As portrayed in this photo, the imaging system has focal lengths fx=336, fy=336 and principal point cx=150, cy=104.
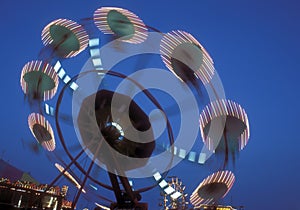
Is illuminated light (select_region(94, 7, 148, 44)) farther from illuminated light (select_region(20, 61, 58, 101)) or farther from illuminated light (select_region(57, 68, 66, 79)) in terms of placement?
illuminated light (select_region(20, 61, 58, 101))

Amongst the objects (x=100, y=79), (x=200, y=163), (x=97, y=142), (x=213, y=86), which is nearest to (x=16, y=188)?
(x=97, y=142)

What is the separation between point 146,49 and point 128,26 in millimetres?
1276

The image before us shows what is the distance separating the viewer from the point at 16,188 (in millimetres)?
18844

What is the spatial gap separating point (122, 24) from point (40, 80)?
461cm

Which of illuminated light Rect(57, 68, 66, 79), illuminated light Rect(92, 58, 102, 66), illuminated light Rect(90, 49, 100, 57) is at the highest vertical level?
illuminated light Rect(90, 49, 100, 57)

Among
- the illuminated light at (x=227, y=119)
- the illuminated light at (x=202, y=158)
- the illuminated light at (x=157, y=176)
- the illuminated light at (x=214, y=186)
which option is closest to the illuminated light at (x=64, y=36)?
the illuminated light at (x=227, y=119)

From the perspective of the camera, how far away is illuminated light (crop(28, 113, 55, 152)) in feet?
50.3

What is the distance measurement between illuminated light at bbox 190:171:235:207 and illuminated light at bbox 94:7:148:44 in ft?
21.8

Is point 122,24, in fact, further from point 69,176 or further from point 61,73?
point 69,176

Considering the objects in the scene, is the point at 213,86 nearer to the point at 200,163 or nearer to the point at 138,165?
the point at 200,163

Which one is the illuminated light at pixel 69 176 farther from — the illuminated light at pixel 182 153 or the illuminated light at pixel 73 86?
the illuminated light at pixel 182 153

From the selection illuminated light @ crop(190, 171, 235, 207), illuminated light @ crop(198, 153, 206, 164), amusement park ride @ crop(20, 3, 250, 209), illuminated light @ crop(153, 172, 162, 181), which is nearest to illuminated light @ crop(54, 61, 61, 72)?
amusement park ride @ crop(20, 3, 250, 209)

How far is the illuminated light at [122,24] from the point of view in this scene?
14656mm

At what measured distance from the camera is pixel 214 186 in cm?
1391
